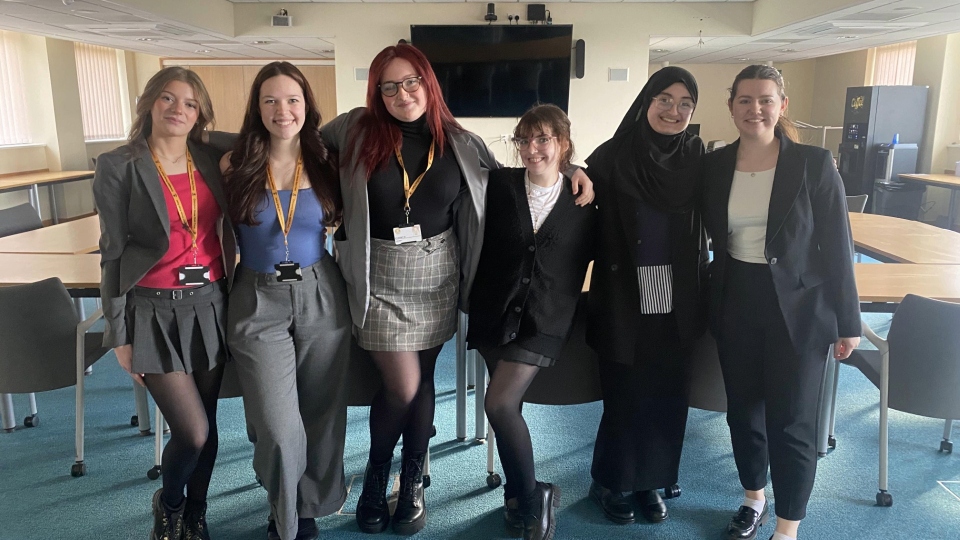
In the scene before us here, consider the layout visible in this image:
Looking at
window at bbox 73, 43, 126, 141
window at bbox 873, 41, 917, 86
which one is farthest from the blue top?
window at bbox 873, 41, 917, 86

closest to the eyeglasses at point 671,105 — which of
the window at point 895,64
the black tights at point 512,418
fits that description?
the black tights at point 512,418

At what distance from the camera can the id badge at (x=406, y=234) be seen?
1934 millimetres

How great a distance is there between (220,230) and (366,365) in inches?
28.8

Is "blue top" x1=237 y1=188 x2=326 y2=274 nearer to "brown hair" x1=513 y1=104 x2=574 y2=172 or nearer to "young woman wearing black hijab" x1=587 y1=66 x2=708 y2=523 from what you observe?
"brown hair" x1=513 y1=104 x2=574 y2=172

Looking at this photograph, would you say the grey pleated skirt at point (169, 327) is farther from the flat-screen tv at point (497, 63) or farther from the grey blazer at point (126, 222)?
the flat-screen tv at point (497, 63)

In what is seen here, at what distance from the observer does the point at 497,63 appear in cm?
764

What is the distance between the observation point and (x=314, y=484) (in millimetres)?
2115

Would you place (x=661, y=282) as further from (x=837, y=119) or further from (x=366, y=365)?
(x=837, y=119)

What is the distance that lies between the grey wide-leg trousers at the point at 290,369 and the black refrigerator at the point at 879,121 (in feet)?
29.1

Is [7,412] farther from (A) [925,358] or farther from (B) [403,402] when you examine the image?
(A) [925,358]

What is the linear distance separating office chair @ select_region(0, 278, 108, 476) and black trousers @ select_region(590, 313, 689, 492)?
1980 millimetres

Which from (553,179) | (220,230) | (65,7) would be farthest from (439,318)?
(65,7)

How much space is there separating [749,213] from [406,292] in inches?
43.3

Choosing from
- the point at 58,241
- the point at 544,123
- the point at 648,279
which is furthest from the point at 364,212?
the point at 58,241
